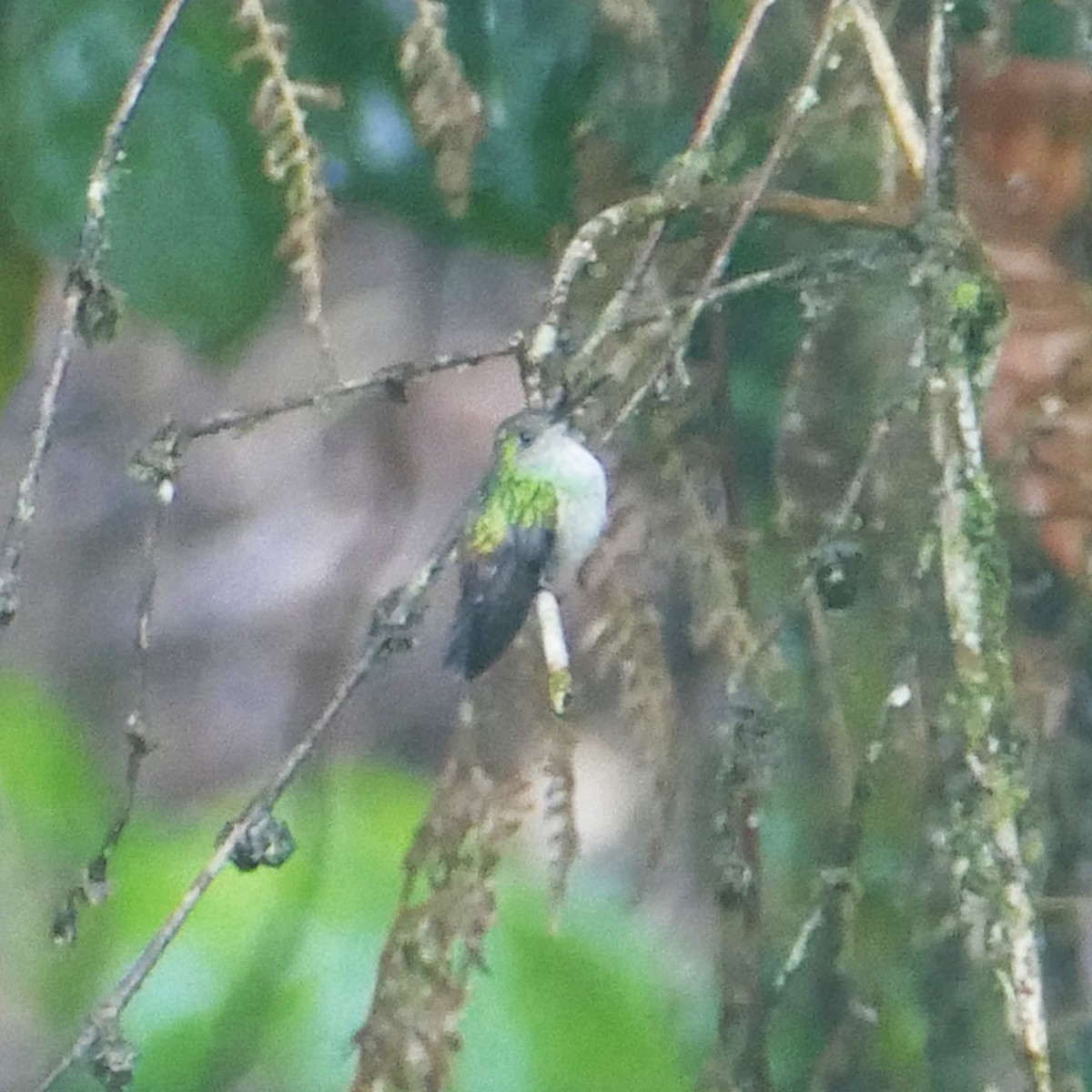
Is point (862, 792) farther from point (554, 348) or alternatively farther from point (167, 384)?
point (167, 384)

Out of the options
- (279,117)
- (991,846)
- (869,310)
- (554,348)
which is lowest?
(991,846)

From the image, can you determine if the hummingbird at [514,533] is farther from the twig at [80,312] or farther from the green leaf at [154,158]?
the green leaf at [154,158]

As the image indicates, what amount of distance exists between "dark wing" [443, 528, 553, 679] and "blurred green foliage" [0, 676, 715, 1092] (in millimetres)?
395

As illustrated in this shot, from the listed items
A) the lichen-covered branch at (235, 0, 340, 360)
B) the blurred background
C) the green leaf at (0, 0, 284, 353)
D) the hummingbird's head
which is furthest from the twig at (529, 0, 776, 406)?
the green leaf at (0, 0, 284, 353)

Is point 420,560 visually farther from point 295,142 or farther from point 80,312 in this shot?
Result: point 80,312

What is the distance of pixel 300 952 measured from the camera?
915 millimetres

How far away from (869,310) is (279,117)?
1.31ft

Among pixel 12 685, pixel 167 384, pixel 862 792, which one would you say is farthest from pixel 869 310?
pixel 12 685

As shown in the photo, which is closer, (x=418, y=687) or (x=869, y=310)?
(x=869, y=310)

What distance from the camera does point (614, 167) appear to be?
32.6 inches

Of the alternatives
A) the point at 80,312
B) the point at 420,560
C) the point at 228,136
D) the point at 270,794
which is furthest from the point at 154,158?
the point at 270,794

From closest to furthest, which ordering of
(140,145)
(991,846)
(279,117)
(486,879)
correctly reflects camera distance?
(991,846), (279,117), (486,879), (140,145)

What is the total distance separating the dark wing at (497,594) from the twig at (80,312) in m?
0.18

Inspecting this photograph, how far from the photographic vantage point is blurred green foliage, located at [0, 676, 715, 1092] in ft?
2.94
